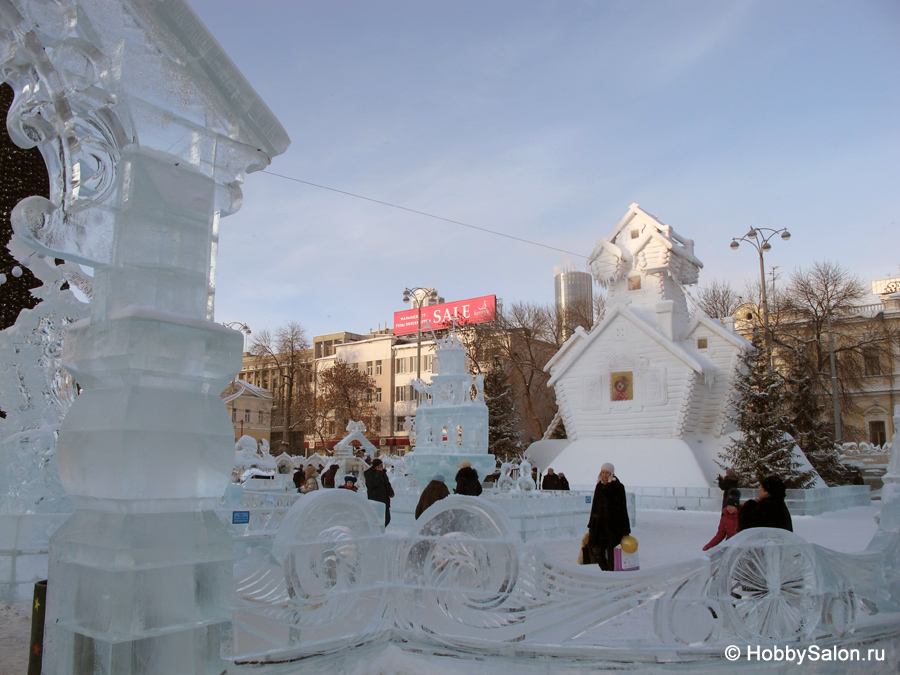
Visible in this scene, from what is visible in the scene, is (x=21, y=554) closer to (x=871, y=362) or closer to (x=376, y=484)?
(x=376, y=484)

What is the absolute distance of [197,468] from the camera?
3.11 metres

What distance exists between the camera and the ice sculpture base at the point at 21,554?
643 cm

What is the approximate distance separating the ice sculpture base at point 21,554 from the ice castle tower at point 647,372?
795 inches

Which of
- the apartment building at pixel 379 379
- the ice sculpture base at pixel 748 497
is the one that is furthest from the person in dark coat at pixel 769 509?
the apartment building at pixel 379 379

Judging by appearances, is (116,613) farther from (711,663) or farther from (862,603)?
(862,603)

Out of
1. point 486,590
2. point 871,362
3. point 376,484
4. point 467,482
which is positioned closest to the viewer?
point 486,590

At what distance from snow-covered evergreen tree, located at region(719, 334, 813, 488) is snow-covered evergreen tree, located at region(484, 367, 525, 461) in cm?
1333

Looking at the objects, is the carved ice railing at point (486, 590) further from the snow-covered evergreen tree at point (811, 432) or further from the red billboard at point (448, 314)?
the red billboard at point (448, 314)

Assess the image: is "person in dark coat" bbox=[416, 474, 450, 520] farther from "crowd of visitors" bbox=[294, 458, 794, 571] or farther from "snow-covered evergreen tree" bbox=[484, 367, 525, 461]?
"snow-covered evergreen tree" bbox=[484, 367, 525, 461]

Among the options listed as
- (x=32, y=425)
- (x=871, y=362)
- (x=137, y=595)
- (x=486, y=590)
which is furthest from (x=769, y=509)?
(x=871, y=362)

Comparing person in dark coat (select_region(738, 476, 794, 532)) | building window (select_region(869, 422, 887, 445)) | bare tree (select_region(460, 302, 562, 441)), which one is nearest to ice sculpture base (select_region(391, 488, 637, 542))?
person in dark coat (select_region(738, 476, 794, 532))

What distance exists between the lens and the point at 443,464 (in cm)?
1557

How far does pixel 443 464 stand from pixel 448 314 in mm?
39276

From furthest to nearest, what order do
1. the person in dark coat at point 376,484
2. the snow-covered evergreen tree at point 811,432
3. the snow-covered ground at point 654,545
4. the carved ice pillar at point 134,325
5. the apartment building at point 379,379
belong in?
the apartment building at point 379,379
the snow-covered evergreen tree at point 811,432
the person in dark coat at point 376,484
the snow-covered ground at point 654,545
the carved ice pillar at point 134,325
